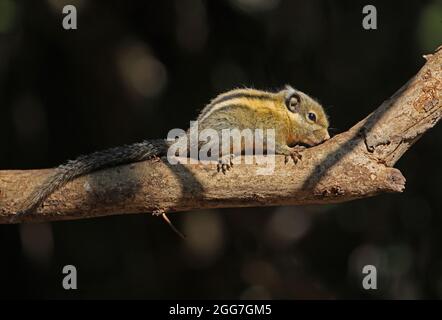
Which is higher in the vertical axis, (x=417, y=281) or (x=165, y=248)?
(x=165, y=248)

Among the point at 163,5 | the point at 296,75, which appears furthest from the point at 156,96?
the point at 296,75

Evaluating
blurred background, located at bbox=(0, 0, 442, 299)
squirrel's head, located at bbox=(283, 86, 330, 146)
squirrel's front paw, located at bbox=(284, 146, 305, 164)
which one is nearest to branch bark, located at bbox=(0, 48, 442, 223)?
squirrel's front paw, located at bbox=(284, 146, 305, 164)

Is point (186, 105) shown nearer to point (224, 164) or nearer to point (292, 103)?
point (292, 103)

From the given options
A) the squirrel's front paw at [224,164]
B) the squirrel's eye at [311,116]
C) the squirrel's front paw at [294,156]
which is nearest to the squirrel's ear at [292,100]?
the squirrel's eye at [311,116]

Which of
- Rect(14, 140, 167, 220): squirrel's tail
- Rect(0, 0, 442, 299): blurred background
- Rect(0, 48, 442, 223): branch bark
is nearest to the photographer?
Rect(0, 48, 442, 223): branch bark

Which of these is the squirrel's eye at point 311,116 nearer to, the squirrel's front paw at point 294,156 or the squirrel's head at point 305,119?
the squirrel's head at point 305,119

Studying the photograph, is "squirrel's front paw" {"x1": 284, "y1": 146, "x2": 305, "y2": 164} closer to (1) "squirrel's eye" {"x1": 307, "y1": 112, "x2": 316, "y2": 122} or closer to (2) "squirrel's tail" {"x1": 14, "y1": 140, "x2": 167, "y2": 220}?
(2) "squirrel's tail" {"x1": 14, "y1": 140, "x2": 167, "y2": 220}

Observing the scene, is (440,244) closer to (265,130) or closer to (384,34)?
(384,34)
